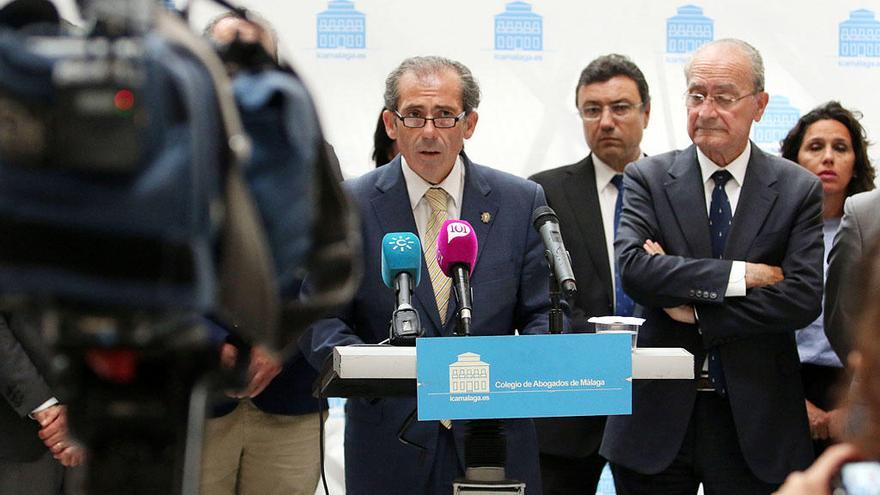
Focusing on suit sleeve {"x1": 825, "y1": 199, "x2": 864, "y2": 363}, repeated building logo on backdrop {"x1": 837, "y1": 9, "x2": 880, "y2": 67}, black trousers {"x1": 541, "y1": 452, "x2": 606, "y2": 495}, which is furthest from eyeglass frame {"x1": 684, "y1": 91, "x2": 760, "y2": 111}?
repeated building logo on backdrop {"x1": 837, "y1": 9, "x2": 880, "y2": 67}

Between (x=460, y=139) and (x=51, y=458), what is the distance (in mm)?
1757

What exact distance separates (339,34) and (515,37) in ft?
2.81

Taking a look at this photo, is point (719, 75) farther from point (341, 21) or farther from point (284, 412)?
point (341, 21)

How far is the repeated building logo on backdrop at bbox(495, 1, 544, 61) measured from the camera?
582 centimetres

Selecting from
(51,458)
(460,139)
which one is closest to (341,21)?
(460,139)

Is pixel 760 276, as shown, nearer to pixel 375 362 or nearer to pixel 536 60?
pixel 375 362

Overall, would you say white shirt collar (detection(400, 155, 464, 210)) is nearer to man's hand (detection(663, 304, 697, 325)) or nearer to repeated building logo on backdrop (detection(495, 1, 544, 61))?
man's hand (detection(663, 304, 697, 325))

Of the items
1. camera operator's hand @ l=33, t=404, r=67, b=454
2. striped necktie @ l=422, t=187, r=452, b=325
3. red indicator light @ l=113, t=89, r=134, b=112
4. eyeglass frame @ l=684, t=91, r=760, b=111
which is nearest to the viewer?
red indicator light @ l=113, t=89, r=134, b=112

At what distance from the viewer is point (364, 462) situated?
3.36m

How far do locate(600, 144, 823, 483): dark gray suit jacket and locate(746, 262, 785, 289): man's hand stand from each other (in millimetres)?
25

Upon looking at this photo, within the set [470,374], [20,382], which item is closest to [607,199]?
[470,374]

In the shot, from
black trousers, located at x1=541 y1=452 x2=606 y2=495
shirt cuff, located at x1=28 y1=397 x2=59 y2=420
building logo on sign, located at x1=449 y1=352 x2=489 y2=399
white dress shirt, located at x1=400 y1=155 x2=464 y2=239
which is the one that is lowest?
black trousers, located at x1=541 y1=452 x2=606 y2=495

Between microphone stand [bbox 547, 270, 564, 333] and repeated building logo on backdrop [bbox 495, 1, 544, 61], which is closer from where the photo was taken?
microphone stand [bbox 547, 270, 564, 333]

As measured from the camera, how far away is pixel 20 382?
12.7ft
